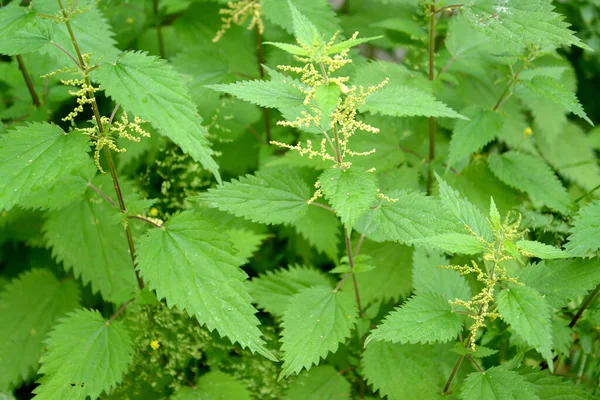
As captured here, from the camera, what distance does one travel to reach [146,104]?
5.24ft

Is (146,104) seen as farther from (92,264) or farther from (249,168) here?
(249,168)

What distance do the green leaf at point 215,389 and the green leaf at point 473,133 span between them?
135cm

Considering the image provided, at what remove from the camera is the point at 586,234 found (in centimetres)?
176

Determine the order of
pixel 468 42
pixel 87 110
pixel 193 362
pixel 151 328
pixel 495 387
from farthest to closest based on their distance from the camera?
pixel 87 110 < pixel 468 42 < pixel 193 362 < pixel 151 328 < pixel 495 387

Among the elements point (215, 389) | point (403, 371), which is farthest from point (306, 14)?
point (215, 389)

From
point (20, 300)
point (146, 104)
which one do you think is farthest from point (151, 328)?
point (146, 104)

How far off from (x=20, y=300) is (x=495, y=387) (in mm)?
2142

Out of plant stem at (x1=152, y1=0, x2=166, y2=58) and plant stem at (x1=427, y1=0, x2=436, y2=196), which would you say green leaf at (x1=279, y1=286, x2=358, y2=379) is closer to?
plant stem at (x1=427, y1=0, x2=436, y2=196)

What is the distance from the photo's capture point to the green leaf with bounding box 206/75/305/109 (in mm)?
1655

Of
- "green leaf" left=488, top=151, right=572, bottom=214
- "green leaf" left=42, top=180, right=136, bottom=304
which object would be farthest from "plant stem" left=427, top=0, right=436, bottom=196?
"green leaf" left=42, top=180, right=136, bottom=304

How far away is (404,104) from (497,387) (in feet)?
3.20

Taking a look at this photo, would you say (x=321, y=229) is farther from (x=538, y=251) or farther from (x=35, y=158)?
(x=35, y=158)

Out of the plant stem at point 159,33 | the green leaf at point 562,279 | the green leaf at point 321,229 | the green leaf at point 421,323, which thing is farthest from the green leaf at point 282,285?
the plant stem at point 159,33

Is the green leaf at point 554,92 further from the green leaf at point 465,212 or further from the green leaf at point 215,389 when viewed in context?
the green leaf at point 215,389
